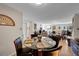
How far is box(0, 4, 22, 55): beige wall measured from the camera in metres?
1.53

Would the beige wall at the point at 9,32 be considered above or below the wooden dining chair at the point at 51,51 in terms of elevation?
above

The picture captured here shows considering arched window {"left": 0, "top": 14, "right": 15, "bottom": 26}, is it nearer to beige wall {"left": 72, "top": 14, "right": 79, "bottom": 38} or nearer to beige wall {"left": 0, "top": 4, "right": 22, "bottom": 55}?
beige wall {"left": 0, "top": 4, "right": 22, "bottom": 55}

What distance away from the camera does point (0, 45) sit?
1538 mm

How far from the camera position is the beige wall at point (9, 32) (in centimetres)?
153

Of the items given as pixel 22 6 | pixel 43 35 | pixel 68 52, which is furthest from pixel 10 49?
pixel 68 52

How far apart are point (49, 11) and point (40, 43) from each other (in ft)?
1.75

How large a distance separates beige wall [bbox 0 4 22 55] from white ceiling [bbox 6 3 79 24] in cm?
9

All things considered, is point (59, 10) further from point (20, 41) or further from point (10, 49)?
point (10, 49)

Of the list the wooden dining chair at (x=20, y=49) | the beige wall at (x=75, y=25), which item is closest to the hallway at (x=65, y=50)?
the beige wall at (x=75, y=25)

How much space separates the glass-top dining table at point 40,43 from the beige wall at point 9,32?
0.21 meters

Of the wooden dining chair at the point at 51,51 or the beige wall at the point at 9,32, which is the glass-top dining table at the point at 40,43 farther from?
the beige wall at the point at 9,32

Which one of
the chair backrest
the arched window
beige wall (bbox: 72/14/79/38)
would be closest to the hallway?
beige wall (bbox: 72/14/79/38)

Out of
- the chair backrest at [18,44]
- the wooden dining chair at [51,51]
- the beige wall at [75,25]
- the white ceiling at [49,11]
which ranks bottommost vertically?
the wooden dining chair at [51,51]

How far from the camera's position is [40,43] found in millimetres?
1676
